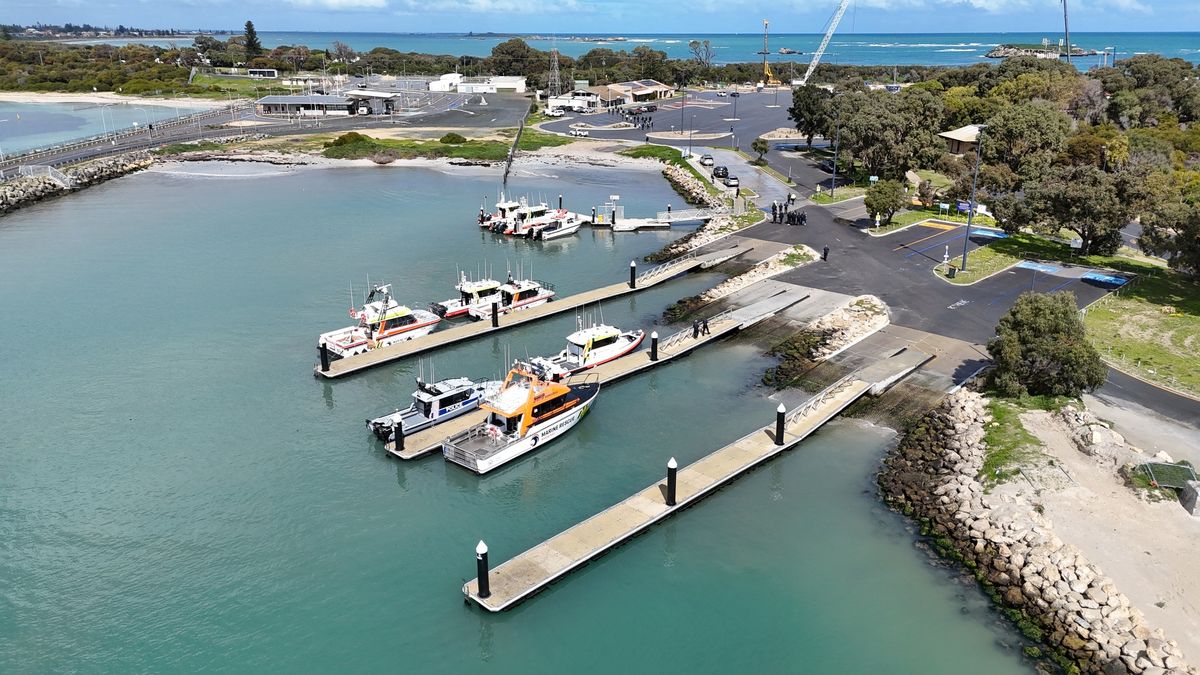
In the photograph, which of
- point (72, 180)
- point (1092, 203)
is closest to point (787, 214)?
point (1092, 203)

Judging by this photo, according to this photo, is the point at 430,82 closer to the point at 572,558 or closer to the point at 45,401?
the point at 45,401

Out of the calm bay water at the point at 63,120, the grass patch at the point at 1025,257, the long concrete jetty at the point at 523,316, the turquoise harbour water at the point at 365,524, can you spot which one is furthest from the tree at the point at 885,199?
the calm bay water at the point at 63,120

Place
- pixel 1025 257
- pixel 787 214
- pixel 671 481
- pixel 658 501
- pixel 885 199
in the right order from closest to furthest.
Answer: pixel 671 481 < pixel 658 501 < pixel 1025 257 < pixel 885 199 < pixel 787 214

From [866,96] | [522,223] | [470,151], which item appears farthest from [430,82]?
[522,223]

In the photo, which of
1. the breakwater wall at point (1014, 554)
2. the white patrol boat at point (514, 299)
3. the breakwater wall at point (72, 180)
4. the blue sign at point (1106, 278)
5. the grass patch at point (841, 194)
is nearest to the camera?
the breakwater wall at point (1014, 554)

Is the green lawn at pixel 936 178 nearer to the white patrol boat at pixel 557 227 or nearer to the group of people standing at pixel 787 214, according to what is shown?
the group of people standing at pixel 787 214

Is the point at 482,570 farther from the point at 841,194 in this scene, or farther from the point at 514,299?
the point at 841,194
